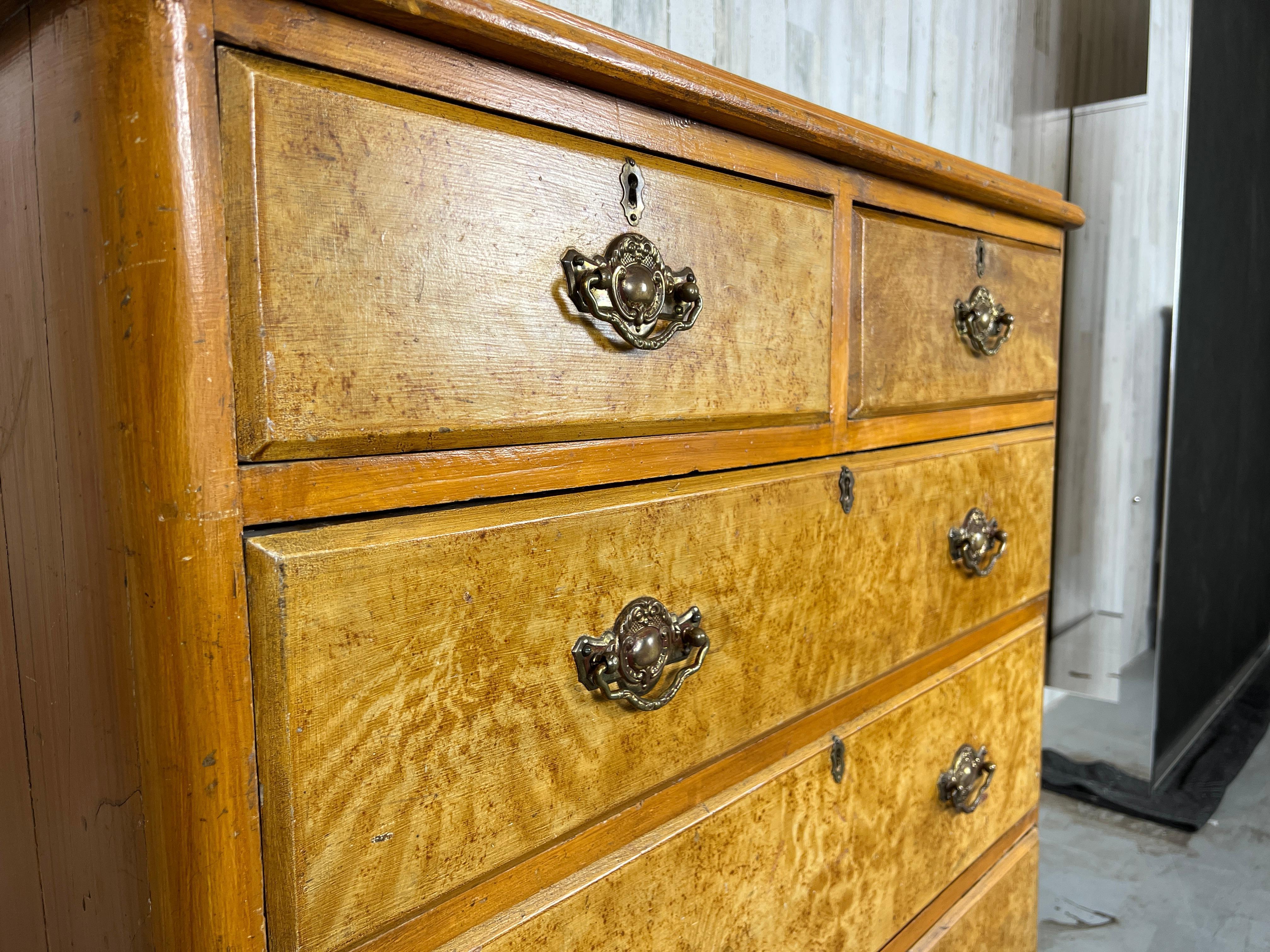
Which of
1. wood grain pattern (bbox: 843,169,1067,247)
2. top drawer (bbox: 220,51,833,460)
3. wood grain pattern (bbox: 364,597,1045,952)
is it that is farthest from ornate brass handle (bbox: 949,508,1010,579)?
top drawer (bbox: 220,51,833,460)

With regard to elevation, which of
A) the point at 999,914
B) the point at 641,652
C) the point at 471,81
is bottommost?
the point at 999,914

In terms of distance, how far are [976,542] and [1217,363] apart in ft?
5.75

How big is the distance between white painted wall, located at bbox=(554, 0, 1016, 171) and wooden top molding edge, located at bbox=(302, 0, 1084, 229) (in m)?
0.56

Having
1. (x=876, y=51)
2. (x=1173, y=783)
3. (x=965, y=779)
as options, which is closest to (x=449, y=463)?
(x=965, y=779)

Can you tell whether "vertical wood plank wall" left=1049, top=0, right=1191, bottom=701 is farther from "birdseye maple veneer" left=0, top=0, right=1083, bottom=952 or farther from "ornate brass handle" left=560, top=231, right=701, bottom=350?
"ornate brass handle" left=560, top=231, right=701, bottom=350

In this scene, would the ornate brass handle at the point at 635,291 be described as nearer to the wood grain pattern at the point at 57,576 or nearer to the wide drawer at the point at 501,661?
the wide drawer at the point at 501,661

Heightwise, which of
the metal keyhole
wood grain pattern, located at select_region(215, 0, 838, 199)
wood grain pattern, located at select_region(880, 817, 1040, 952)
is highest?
wood grain pattern, located at select_region(215, 0, 838, 199)

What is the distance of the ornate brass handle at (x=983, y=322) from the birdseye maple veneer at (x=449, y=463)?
15 cm

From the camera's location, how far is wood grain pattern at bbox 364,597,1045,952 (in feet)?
1.77

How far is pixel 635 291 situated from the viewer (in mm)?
594

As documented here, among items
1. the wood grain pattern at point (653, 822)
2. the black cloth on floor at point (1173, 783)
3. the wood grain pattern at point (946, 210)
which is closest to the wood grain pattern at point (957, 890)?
the wood grain pattern at point (653, 822)

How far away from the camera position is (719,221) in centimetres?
67

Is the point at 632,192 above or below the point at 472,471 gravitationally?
above

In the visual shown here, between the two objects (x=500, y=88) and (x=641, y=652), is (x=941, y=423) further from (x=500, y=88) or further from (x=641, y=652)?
(x=500, y=88)
